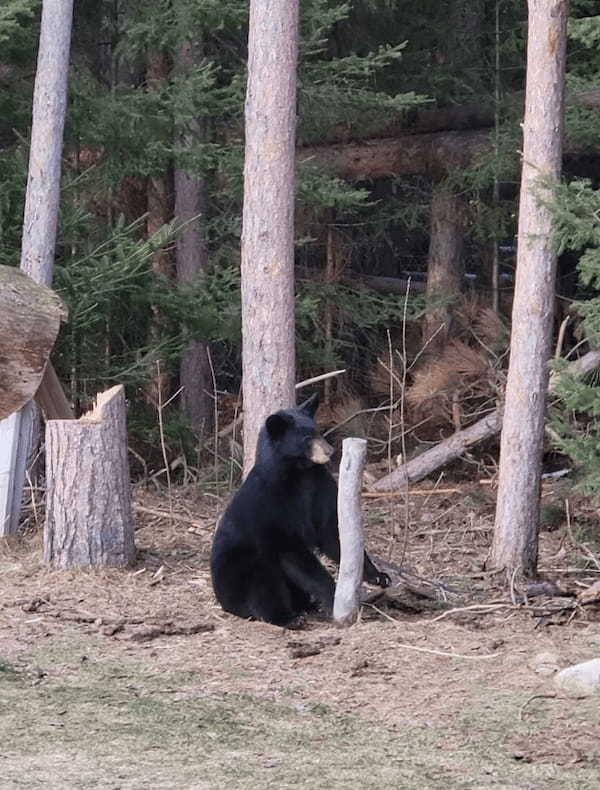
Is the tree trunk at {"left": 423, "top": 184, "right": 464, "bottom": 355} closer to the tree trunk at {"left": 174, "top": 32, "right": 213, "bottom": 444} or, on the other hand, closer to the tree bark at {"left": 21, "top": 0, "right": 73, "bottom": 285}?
the tree trunk at {"left": 174, "top": 32, "right": 213, "bottom": 444}

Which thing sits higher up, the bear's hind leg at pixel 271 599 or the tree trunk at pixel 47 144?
the tree trunk at pixel 47 144

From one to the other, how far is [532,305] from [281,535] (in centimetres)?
278

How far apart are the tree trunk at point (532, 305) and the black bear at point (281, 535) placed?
1.79 m

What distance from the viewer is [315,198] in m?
14.5

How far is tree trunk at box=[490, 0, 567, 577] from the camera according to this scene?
9.49 meters

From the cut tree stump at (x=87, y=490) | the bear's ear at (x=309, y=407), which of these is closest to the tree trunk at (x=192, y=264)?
the cut tree stump at (x=87, y=490)

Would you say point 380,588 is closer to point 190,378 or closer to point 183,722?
point 183,722

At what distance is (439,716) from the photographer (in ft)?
20.8

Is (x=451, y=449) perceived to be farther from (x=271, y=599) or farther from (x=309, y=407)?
(x=271, y=599)

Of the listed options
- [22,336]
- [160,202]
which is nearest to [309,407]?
[22,336]

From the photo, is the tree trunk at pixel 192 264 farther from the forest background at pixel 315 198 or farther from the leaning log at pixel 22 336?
the leaning log at pixel 22 336

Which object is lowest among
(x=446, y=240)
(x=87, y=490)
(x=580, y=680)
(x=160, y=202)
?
(x=580, y=680)

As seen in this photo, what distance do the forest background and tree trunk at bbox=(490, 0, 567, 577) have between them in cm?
53

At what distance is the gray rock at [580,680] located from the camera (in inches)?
258
